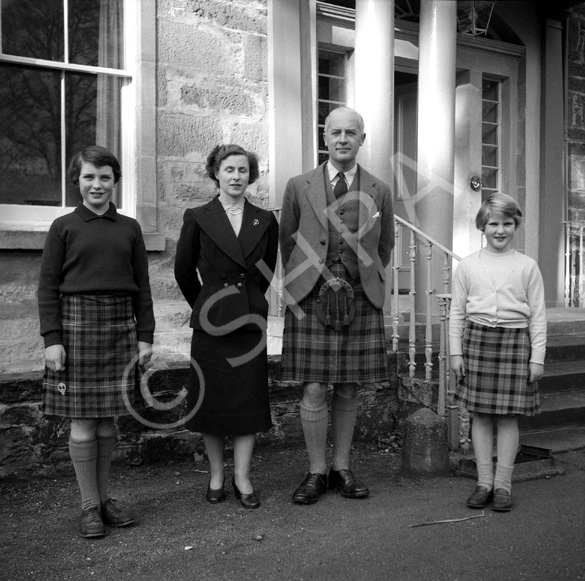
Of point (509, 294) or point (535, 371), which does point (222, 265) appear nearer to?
point (509, 294)

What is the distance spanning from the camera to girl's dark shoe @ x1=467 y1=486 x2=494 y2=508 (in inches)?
146

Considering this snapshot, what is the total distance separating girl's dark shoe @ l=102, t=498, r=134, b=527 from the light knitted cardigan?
1906mm

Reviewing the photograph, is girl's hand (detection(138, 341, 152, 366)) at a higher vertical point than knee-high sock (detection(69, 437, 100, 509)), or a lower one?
higher

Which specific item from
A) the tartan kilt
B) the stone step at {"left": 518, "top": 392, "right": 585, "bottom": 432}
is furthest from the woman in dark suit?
the stone step at {"left": 518, "top": 392, "right": 585, "bottom": 432}

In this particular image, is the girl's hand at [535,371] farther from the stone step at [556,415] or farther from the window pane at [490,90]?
the window pane at [490,90]

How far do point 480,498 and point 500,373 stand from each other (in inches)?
24.3

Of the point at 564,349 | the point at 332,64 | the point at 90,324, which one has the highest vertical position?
the point at 332,64

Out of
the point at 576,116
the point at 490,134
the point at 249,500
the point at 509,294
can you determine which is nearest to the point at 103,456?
the point at 249,500

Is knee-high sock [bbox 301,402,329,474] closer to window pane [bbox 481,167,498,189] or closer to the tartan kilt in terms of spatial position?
the tartan kilt

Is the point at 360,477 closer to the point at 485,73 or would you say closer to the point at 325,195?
the point at 325,195

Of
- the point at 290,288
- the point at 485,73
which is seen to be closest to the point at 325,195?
the point at 290,288

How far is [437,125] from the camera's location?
21.2ft

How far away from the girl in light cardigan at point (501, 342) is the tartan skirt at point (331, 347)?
464mm

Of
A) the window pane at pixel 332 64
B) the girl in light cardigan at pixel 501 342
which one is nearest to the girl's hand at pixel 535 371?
the girl in light cardigan at pixel 501 342
